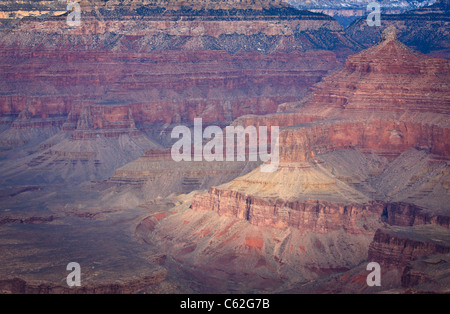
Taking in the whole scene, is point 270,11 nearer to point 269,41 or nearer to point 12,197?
point 269,41

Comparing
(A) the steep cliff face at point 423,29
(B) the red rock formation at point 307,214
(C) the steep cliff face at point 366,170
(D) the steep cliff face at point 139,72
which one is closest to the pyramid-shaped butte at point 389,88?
(C) the steep cliff face at point 366,170

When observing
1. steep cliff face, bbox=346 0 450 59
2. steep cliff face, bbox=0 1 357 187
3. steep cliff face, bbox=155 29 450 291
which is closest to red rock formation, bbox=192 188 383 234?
steep cliff face, bbox=155 29 450 291

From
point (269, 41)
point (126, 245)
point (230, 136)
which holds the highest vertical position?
point (269, 41)

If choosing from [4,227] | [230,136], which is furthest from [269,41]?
[4,227]

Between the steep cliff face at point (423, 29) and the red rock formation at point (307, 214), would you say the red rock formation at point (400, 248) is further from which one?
the steep cliff face at point (423, 29)

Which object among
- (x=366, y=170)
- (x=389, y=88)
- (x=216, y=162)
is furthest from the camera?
(x=216, y=162)

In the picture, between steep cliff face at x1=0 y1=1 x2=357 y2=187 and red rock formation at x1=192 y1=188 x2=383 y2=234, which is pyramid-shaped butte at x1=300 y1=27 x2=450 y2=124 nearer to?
red rock formation at x1=192 y1=188 x2=383 y2=234

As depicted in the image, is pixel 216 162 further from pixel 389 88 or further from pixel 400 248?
pixel 400 248

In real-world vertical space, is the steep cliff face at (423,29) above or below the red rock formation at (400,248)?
above

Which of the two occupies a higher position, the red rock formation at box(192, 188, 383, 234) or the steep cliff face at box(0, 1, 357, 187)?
the steep cliff face at box(0, 1, 357, 187)

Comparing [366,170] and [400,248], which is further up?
[366,170]

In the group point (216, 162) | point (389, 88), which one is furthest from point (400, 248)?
point (216, 162)
